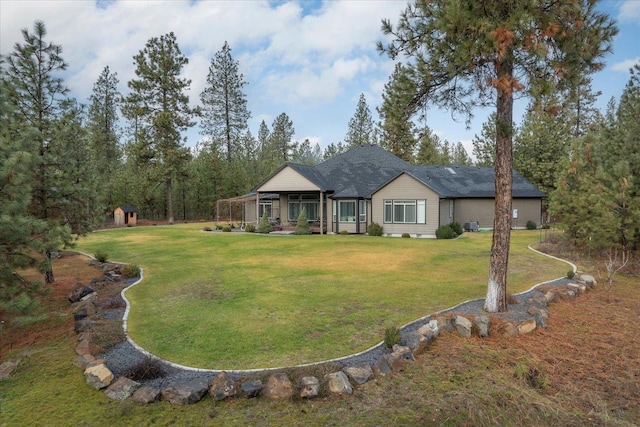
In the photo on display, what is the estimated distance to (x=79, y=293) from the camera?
966 centimetres

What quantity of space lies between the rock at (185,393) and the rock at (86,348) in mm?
2359

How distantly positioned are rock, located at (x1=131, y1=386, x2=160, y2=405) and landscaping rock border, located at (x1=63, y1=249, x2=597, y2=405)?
1 cm

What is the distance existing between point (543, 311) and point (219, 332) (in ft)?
21.4

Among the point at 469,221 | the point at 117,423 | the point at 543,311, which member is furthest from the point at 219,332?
the point at 469,221

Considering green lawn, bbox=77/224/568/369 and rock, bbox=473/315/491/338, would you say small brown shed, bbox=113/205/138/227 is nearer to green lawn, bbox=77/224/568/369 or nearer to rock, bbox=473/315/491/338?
green lawn, bbox=77/224/568/369

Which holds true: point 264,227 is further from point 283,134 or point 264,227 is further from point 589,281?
point 283,134

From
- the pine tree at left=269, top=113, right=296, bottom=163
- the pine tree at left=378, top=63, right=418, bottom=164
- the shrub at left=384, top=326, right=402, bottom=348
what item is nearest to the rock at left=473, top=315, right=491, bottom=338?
the shrub at left=384, top=326, right=402, bottom=348

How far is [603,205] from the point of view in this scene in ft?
41.6

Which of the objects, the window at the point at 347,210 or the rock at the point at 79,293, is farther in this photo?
the window at the point at 347,210

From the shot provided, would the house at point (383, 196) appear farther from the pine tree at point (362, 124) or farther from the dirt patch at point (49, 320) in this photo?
the pine tree at point (362, 124)

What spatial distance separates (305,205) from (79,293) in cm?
2040

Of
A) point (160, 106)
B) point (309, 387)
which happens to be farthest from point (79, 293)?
point (160, 106)

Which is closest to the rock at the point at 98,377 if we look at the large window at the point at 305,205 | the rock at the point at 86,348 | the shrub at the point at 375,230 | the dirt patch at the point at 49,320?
the rock at the point at 86,348

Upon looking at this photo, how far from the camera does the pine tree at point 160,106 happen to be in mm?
36719
